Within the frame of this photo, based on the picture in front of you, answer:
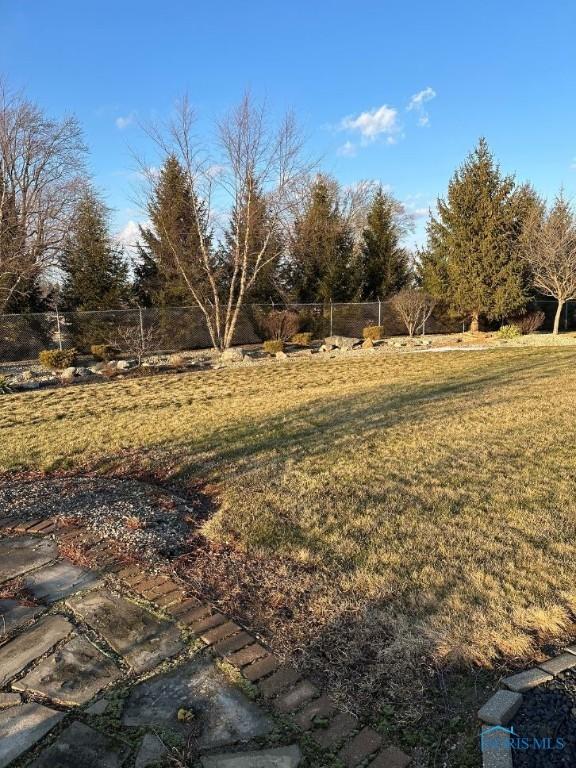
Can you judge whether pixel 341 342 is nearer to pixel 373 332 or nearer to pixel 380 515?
→ pixel 373 332

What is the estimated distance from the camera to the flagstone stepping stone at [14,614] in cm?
212

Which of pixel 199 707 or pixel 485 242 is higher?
pixel 485 242

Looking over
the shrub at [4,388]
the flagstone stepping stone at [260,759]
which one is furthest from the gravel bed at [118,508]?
the shrub at [4,388]

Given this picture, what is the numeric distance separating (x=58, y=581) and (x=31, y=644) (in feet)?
1.73

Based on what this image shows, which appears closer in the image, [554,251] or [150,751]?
[150,751]

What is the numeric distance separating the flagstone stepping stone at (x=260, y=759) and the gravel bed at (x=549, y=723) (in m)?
0.64

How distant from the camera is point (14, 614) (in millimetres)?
2213

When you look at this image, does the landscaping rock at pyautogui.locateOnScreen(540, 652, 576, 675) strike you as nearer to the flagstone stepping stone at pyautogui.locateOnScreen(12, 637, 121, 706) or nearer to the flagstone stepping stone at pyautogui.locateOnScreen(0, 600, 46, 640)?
the flagstone stepping stone at pyautogui.locateOnScreen(12, 637, 121, 706)

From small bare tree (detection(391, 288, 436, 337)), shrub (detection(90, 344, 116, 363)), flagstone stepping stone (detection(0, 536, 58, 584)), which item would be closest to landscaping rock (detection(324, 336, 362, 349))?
small bare tree (detection(391, 288, 436, 337))

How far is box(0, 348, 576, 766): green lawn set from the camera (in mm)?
1917

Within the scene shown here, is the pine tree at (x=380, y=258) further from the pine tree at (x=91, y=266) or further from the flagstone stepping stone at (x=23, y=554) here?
the flagstone stepping stone at (x=23, y=554)

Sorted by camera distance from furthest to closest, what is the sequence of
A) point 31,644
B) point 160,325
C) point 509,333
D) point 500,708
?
point 509,333 < point 160,325 < point 31,644 < point 500,708

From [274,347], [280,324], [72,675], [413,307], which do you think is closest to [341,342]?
[280,324]
